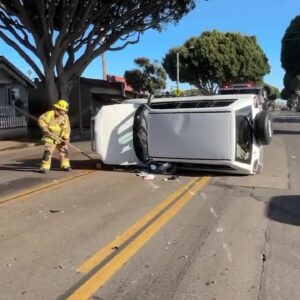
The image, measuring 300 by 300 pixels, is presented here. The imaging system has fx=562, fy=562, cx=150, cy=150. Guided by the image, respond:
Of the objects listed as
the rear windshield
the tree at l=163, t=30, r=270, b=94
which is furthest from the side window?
the tree at l=163, t=30, r=270, b=94

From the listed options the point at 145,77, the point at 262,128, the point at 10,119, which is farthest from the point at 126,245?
the point at 145,77

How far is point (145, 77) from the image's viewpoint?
177 ft

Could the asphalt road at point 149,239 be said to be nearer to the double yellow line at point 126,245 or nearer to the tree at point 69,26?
the double yellow line at point 126,245

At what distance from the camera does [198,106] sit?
12.5 meters

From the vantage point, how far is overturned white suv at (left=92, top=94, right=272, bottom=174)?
38.5 ft

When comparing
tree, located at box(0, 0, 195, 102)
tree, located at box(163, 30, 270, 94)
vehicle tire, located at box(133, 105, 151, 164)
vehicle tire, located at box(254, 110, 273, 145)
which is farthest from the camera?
tree, located at box(163, 30, 270, 94)

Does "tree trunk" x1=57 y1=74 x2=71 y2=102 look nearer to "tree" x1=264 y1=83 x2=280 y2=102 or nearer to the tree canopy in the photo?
"tree" x1=264 y1=83 x2=280 y2=102

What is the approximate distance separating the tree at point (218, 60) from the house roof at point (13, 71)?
102 ft

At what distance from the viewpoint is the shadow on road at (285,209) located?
7.90 meters

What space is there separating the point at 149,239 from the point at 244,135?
5981mm

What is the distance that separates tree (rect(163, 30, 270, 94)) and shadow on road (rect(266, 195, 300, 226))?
5189 cm

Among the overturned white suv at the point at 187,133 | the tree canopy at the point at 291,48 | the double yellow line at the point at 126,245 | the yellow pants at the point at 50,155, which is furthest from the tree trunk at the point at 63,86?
the tree canopy at the point at 291,48

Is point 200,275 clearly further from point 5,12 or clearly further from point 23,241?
point 5,12

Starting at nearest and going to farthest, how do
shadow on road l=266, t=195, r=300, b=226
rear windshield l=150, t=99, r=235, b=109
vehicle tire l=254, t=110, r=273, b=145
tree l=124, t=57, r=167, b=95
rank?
shadow on road l=266, t=195, r=300, b=226
vehicle tire l=254, t=110, r=273, b=145
rear windshield l=150, t=99, r=235, b=109
tree l=124, t=57, r=167, b=95
